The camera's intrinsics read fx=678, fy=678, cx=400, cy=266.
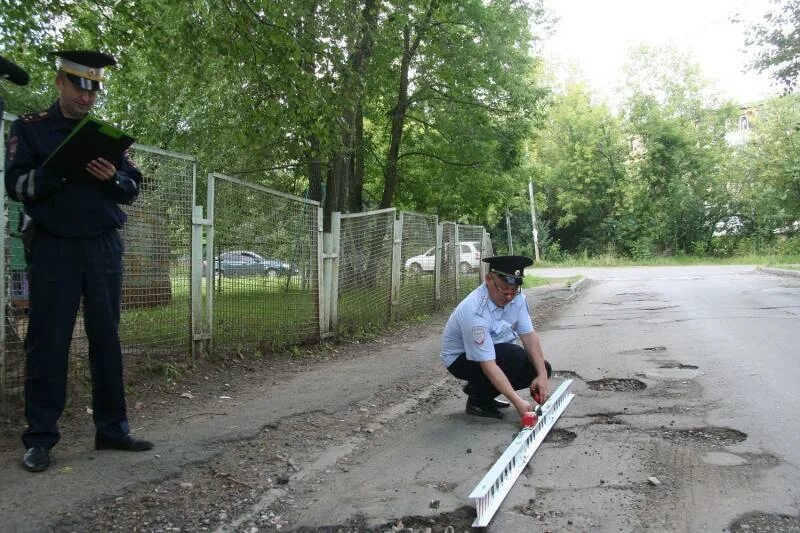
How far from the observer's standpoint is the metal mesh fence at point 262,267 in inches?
269

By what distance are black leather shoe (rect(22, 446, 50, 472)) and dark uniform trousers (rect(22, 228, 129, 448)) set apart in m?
0.03

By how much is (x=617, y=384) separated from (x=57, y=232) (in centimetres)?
502

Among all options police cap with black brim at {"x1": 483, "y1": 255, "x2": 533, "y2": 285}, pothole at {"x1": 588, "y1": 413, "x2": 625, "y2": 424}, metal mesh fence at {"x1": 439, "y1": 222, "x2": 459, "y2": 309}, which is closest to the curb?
metal mesh fence at {"x1": 439, "y1": 222, "x2": 459, "y2": 309}

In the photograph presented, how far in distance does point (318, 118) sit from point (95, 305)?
4899 mm

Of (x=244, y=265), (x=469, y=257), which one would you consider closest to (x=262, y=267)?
(x=244, y=265)

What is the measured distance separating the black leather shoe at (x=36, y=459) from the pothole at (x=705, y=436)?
12.8 ft

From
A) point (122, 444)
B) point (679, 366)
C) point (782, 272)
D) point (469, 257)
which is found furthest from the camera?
point (782, 272)

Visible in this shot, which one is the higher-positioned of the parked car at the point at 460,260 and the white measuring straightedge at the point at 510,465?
the parked car at the point at 460,260

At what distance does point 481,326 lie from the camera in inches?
192

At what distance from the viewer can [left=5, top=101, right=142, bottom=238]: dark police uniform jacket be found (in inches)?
141

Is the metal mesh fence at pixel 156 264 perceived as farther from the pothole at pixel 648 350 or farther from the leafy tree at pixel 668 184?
the leafy tree at pixel 668 184

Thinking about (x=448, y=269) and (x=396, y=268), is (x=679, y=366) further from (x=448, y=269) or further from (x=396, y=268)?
(x=448, y=269)

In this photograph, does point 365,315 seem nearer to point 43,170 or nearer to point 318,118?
point 318,118

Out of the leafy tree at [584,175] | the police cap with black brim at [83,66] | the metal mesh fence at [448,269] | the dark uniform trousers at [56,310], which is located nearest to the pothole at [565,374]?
the dark uniform trousers at [56,310]
